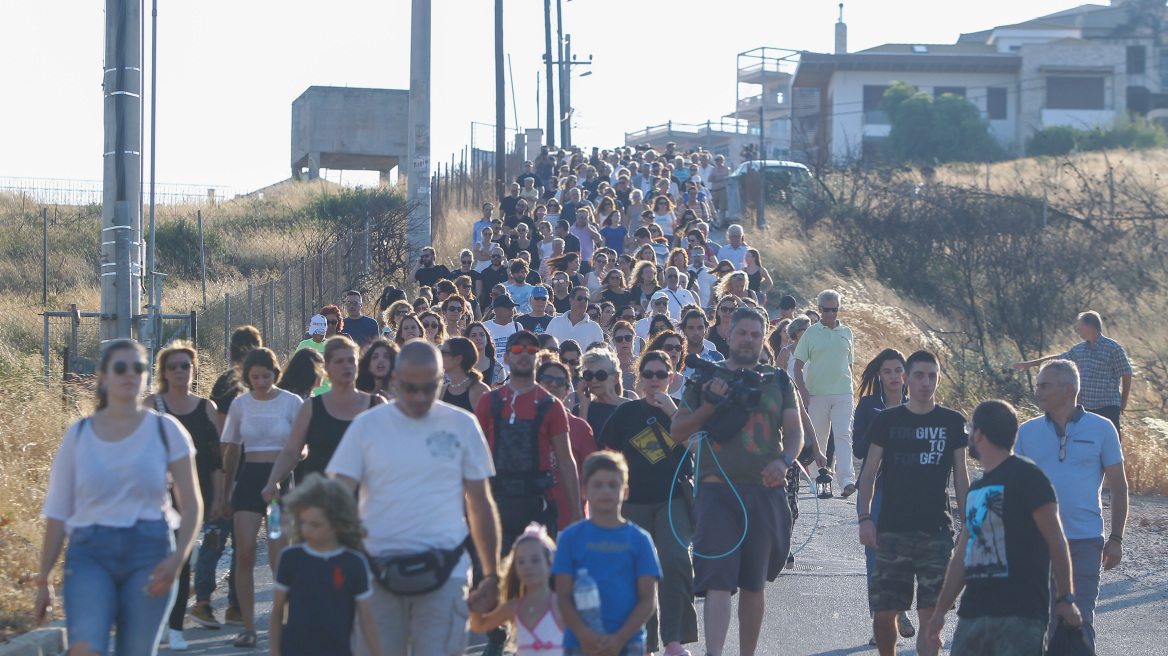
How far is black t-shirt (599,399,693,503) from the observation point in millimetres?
6863

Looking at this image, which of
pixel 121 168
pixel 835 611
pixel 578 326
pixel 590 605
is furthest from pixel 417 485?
pixel 578 326

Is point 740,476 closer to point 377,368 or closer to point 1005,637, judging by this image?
point 1005,637

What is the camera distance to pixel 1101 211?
89.0 ft

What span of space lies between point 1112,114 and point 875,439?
2420 inches

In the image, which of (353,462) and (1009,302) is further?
(1009,302)

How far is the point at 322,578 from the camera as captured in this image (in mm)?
4711

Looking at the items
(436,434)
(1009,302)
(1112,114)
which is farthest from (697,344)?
(1112,114)

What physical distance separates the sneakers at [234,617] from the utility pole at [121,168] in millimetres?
2657

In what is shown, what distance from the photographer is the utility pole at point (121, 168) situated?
29.8 ft

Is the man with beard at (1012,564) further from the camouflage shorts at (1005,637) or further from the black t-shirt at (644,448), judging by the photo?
the black t-shirt at (644,448)

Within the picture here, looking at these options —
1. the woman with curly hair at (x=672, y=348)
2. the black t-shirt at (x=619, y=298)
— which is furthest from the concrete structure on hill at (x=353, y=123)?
the woman with curly hair at (x=672, y=348)

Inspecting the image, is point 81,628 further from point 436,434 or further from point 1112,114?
point 1112,114

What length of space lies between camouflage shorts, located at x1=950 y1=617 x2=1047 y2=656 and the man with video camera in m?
1.37

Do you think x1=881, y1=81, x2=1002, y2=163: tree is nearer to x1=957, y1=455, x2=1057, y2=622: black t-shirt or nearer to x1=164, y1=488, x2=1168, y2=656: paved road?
x1=164, y1=488, x2=1168, y2=656: paved road
